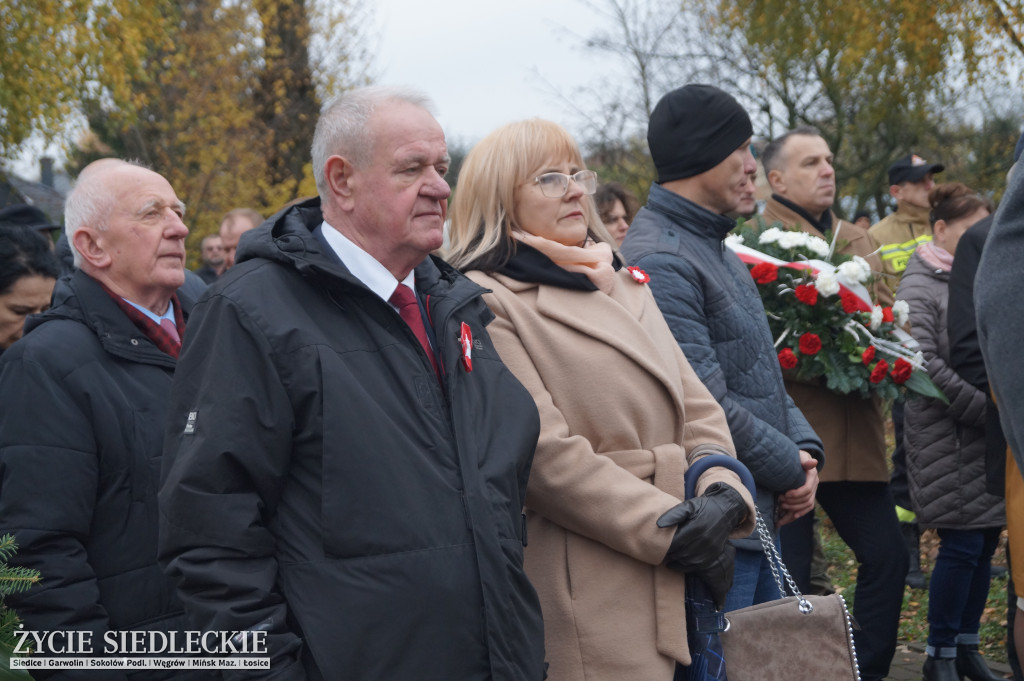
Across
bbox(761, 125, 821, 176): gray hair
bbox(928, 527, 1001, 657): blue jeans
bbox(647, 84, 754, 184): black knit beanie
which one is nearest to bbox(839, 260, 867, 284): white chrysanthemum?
bbox(647, 84, 754, 184): black knit beanie

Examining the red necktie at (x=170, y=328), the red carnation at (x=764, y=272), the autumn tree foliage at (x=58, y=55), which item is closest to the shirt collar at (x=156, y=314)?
the red necktie at (x=170, y=328)

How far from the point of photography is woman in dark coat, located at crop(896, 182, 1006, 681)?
17.3ft

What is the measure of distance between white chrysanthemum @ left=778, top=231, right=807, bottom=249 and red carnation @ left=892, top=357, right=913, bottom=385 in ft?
2.15

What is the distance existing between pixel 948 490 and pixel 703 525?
311 centimetres

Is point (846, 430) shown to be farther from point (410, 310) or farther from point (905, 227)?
point (905, 227)

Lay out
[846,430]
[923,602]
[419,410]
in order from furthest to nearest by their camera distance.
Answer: [923,602], [846,430], [419,410]

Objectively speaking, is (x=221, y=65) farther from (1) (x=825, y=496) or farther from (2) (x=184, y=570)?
(2) (x=184, y=570)

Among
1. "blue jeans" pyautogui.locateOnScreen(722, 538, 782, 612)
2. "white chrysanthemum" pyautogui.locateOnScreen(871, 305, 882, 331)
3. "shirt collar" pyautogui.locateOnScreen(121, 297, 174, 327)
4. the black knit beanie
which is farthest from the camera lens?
"white chrysanthemum" pyautogui.locateOnScreen(871, 305, 882, 331)

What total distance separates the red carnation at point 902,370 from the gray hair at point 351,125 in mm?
2690

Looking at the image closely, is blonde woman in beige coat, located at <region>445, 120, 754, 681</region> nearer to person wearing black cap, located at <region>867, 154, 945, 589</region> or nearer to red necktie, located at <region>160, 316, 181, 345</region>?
red necktie, located at <region>160, 316, 181, 345</region>

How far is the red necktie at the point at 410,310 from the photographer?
8.43ft

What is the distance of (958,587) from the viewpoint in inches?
208

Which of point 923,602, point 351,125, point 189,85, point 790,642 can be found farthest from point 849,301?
point 189,85

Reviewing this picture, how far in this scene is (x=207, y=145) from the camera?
821 inches
